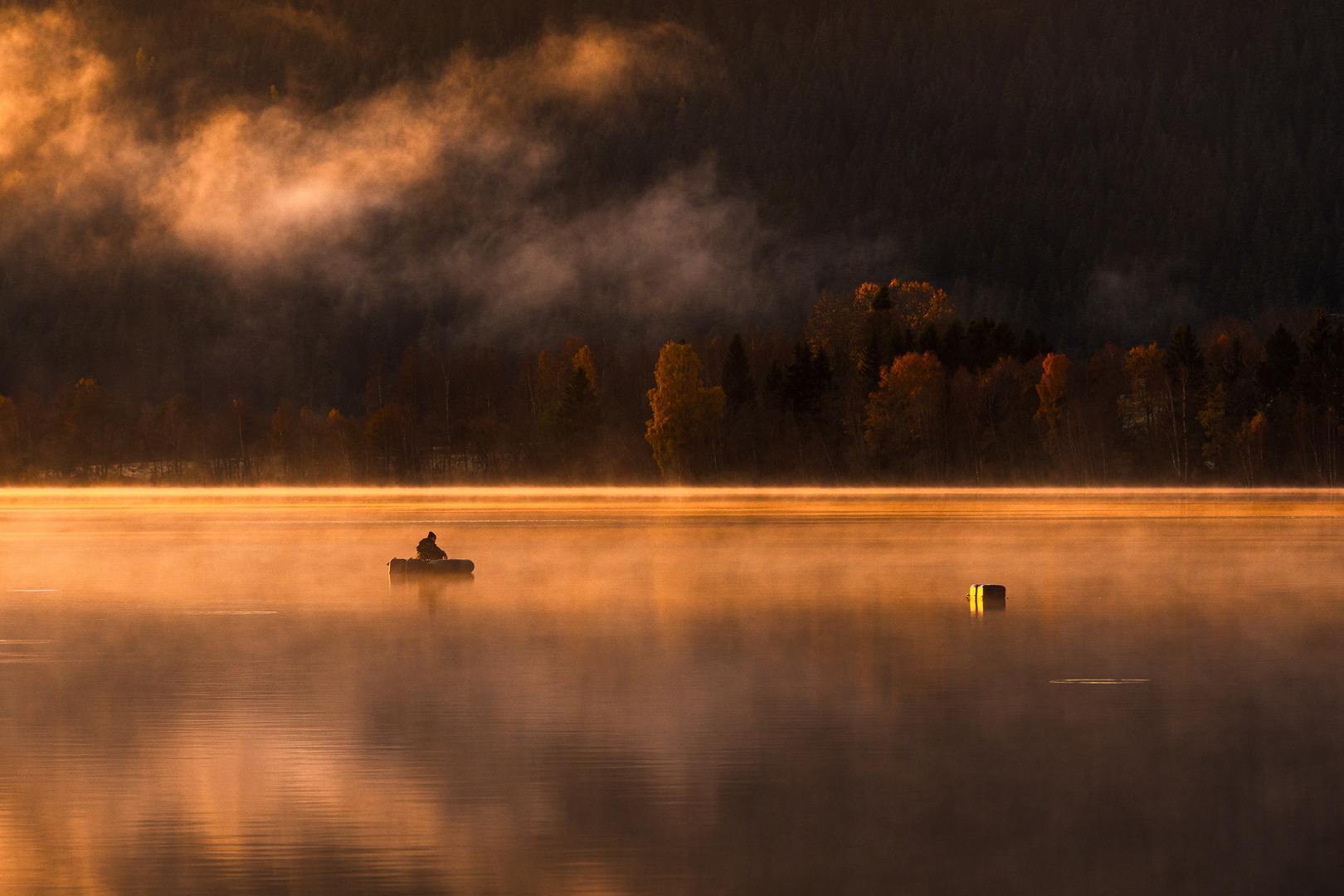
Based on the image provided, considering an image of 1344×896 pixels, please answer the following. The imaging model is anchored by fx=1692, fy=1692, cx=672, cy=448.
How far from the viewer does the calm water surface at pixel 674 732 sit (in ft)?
47.3

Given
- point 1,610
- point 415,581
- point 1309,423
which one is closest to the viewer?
point 1,610

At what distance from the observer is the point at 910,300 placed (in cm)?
18375

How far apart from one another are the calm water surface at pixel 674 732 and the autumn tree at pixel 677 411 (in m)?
103

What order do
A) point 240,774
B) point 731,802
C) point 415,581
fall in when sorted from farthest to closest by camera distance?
point 415,581, point 240,774, point 731,802

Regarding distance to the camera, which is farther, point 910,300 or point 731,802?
point 910,300

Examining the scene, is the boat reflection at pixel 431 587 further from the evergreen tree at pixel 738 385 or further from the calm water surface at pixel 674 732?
the evergreen tree at pixel 738 385

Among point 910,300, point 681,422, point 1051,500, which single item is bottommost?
point 1051,500

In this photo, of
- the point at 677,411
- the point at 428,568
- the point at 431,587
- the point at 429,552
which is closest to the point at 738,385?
the point at 677,411

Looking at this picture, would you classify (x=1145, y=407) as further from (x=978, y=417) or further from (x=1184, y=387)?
(x=978, y=417)

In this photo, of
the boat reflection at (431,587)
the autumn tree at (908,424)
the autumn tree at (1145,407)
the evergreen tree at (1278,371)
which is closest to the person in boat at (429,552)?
the boat reflection at (431,587)

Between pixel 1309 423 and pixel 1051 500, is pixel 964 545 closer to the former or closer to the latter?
pixel 1051 500

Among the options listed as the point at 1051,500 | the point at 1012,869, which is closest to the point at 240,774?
the point at 1012,869

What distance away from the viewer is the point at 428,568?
4212cm

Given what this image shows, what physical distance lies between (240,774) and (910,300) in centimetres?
16985
